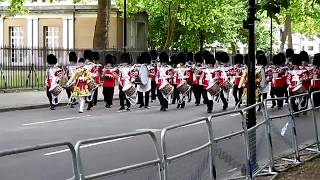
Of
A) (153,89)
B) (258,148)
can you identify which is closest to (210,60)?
(153,89)

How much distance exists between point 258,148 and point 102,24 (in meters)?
28.3

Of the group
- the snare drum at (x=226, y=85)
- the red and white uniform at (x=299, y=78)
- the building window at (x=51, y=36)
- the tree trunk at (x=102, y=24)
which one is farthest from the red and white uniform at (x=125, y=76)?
the building window at (x=51, y=36)

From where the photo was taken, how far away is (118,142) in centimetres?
843

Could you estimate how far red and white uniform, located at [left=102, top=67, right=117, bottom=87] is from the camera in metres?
22.7

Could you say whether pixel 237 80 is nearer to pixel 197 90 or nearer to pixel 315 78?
pixel 197 90

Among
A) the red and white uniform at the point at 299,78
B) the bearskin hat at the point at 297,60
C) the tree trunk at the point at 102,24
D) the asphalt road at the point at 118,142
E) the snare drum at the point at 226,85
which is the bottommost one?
the asphalt road at the point at 118,142

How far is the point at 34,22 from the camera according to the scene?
5225 centimetres

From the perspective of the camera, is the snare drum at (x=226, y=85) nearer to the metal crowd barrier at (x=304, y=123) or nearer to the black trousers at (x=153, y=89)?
the black trousers at (x=153, y=89)

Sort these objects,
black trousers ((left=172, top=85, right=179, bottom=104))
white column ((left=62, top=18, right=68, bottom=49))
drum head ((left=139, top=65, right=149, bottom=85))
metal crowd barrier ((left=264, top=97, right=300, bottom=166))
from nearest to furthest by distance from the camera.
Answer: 1. metal crowd barrier ((left=264, top=97, right=300, bottom=166))
2. drum head ((left=139, top=65, right=149, bottom=85))
3. black trousers ((left=172, top=85, right=179, bottom=104))
4. white column ((left=62, top=18, right=68, bottom=49))

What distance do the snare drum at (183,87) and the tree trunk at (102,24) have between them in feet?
47.0

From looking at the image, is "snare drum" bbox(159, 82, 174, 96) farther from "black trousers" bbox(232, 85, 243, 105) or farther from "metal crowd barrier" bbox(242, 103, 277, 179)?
"metal crowd barrier" bbox(242, 103, 277, 179)

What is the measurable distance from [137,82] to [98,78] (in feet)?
4.41

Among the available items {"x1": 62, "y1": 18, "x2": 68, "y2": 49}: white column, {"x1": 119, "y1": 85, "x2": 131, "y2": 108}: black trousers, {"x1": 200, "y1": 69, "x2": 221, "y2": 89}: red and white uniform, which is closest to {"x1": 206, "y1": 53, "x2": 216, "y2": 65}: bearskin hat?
{"x1": 200, "y1": 69, "x2": 221, "y2": 89}: red and white uniform

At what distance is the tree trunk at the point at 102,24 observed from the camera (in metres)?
36.4
